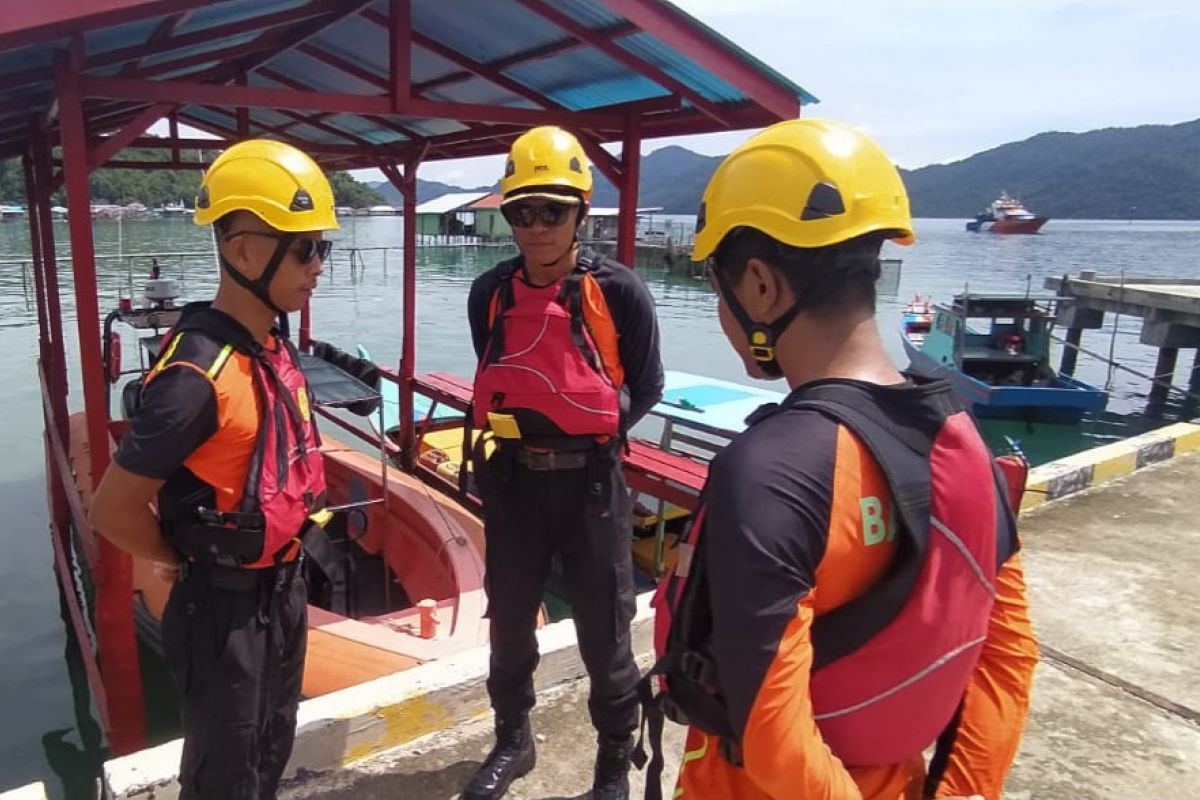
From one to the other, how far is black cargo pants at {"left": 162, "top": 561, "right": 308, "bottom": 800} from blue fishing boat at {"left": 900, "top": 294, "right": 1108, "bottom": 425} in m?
14.5

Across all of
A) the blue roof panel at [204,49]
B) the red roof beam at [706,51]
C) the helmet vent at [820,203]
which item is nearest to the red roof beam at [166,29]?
the blue roof panel at [204,49]

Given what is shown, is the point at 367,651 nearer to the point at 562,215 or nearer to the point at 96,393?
the point at 96,393

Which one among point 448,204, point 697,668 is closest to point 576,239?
point 697,668

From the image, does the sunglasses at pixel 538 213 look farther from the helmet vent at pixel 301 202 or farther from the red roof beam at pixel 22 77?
the red roof beam at pixel 22 77

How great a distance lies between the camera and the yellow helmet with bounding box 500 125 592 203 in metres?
2.76

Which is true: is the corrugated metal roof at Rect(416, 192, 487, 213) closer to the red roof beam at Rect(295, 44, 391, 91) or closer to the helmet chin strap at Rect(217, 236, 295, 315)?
the red roof beam at Rect(295, 44, 391, 91)

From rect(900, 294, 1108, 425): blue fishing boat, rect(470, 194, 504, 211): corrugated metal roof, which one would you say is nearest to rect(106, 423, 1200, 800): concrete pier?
rect(900, 294, 1108, 425): blue fishing boat

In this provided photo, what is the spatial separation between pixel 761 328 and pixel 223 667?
1.65 m

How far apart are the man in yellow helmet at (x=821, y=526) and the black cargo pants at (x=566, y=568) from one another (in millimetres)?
1426

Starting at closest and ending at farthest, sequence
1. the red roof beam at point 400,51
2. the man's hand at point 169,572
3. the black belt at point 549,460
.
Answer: the man's hand at point 169,572, the black belt at point 549,460, the red roof beam at point 400,51

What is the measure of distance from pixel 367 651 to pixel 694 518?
3.30m

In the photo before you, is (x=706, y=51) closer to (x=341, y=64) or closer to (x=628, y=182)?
(x=628, y=182)

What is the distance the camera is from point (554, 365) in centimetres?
279

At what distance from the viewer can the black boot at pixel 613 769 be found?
9.36 ft
